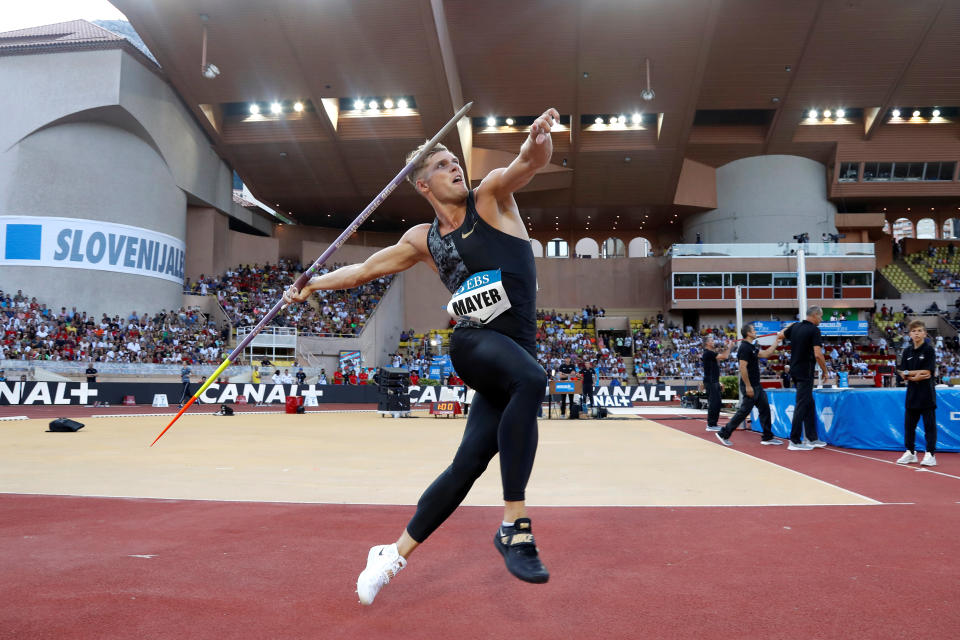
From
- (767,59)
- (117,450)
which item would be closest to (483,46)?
(767,59)

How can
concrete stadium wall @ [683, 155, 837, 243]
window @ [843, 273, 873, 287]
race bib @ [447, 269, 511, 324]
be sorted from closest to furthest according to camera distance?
race bib @ [447, 269, 511, 324] → window @ [843, 273, 873, 287] → concrete stadium wall @ [683, 155, 837, 243]

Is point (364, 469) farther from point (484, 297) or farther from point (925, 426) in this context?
point (925, 426)

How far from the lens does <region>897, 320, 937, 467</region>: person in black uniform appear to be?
7508 millimetres

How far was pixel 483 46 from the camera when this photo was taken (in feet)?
102

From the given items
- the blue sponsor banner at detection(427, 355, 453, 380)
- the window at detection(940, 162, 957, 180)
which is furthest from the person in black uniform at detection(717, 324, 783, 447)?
the window at detection(940, 162, 957, 180)

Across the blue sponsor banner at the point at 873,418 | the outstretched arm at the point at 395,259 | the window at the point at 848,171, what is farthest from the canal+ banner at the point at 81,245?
the window at the point at 848,171

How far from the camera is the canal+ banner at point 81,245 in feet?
96.9

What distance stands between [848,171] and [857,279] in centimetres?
744

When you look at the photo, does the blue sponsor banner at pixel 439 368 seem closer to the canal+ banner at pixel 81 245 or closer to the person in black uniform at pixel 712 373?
the canal+ banner at pixel 81 245

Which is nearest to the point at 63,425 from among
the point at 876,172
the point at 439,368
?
the point at 439,368

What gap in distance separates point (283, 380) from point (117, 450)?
1979 centimetres

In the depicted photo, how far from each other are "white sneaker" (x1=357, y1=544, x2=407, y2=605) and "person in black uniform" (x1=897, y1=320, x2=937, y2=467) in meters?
7.21

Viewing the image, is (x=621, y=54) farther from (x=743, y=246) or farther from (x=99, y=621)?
(x=99, y=621)

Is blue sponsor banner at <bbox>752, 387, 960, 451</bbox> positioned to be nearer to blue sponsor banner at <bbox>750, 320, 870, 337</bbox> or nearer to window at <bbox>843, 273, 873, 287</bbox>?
blue sponsor banner at <bbox>750, 320, 870, 337</bbox>
